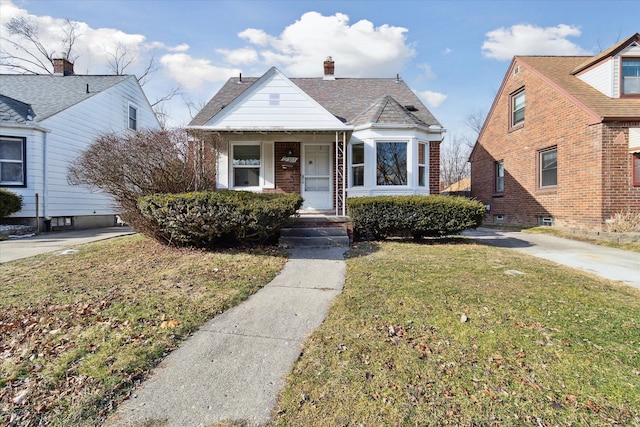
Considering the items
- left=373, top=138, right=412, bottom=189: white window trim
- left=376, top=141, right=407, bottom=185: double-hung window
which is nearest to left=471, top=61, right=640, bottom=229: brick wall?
left=373, top=138, right=412, bottom=189: white window trim

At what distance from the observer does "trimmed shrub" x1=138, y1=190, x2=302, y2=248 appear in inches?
246

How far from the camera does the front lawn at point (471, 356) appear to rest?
7.13 ft

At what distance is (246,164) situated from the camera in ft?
36.0

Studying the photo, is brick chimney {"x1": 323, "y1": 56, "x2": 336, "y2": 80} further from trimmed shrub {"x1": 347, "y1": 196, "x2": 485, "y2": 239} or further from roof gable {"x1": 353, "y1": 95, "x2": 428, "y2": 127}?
trimmed shrub {"x1": 347, "y1": 196, "x2": 485, "y2": 239}

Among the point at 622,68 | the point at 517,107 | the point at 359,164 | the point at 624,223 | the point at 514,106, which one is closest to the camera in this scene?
the point at 624,223

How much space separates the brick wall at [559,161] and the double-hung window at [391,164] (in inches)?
251

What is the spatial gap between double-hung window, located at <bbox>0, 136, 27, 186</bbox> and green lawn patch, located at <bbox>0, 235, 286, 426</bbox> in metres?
7.20

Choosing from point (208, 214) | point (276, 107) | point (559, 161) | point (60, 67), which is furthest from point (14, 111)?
point (559, 161)

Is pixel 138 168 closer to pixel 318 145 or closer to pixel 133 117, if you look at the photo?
pixel 318 145

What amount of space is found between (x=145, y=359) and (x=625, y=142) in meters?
13.9

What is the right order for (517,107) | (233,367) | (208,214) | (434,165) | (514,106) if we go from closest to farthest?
1. (233,367)
2. (208,214)
3. (434,165)
4. (517,107)
5. (514,106)

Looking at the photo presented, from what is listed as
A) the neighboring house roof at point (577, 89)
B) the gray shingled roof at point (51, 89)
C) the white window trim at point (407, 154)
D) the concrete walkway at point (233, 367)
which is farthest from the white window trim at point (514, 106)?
the gray shingled roof at point (51, 89)

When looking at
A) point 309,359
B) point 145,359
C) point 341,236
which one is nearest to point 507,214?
point 341,236

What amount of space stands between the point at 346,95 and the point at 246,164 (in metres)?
5.17
